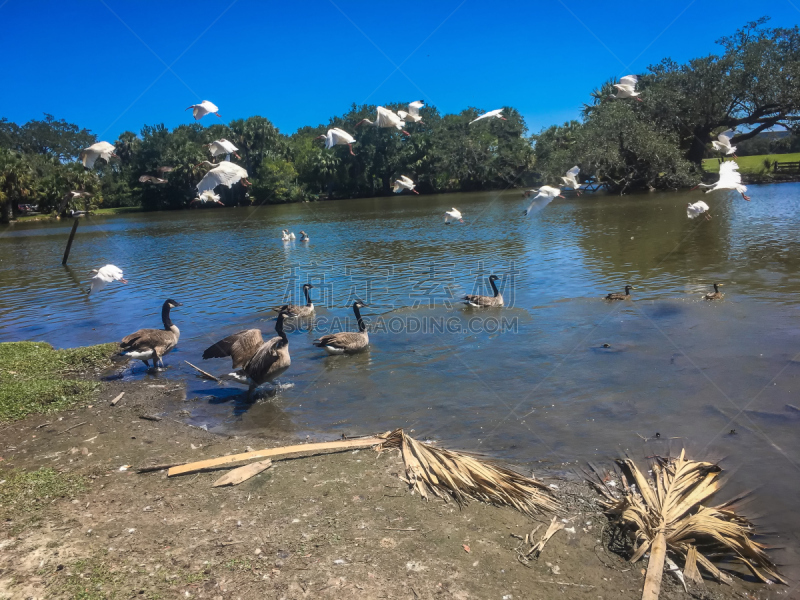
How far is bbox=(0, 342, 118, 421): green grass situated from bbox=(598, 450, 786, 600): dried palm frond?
302 inches

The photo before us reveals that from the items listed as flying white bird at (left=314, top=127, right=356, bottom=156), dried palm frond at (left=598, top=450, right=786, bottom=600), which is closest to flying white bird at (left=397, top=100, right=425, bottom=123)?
flying white bird at (left=314, top=127, right=356, bottom=156)

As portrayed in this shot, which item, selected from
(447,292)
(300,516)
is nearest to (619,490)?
(300,516)

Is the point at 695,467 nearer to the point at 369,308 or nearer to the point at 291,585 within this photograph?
the point at 291,585

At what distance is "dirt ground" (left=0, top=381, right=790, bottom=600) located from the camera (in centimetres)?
398

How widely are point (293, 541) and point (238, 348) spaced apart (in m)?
5.56

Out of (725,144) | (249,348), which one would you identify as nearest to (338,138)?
(249,348)

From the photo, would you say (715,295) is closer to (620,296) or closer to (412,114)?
(620,296)

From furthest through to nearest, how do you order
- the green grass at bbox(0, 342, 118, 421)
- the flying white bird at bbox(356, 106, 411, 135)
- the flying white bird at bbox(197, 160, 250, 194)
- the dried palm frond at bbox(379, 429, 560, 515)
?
the flying white bird at bbox(356, 106, 411, 135) < the flying white bird at bbox(197, 160, 250, 194) < the green grass at bbox(0, 342, 118, 421) < the dried palm frond at bbox(379, 429, 560, 515)

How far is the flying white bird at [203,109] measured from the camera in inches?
528

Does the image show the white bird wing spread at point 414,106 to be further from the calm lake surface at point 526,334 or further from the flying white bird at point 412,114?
the calm lake surface at point 526,334

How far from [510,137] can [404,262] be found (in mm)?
66454

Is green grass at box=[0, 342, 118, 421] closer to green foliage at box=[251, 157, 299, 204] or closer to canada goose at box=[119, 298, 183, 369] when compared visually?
canada goose at box=[119, 298, 183, 369]

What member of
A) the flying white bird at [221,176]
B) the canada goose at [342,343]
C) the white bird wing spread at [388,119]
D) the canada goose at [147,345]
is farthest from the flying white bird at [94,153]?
the canada goose at [342,343]

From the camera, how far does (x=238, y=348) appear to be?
31.4ft
